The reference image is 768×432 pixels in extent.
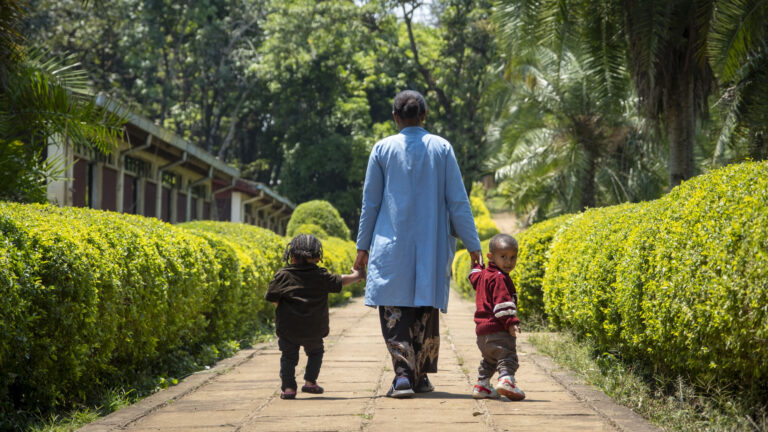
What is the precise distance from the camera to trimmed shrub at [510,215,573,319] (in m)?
10.2

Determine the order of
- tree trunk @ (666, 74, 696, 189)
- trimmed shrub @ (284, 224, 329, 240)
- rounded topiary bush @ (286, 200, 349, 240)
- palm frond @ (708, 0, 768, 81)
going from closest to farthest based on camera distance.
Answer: palm frond @ (708, 0, 768, 81) → tree trunk @ (666, 74, 696, 189) → trimmed shrub @ (284, 224, 329, 240) → rounded topiary bush @ (286, 200, 349, 240)

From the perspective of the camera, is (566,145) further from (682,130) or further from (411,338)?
(411,338)

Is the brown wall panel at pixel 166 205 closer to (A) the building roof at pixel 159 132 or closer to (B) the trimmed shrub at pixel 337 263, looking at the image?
(A) the building roof at pixel 159 132

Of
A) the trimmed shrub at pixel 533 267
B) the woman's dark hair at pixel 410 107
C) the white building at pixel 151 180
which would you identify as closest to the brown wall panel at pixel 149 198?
the white building at pixel 151 180

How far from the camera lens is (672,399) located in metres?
4.52

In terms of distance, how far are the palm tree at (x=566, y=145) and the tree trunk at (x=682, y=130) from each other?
8922 mm

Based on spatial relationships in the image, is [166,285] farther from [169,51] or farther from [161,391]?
[169,51]

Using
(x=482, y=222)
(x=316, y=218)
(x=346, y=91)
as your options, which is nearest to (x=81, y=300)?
(x=316, y=218)

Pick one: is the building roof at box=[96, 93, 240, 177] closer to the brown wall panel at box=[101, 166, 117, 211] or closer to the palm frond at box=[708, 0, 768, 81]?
the brown wall panel at box=[101, 166, 117, 211]

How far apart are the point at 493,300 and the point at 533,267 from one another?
17.4 ft

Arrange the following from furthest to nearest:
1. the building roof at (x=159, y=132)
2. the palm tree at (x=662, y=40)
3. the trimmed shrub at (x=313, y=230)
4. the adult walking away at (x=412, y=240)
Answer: the trimmed shrub at (x=313, y=230) < the palm tree at (x=662, y=40) < the building roof at (x=159, y=132) < the adult walking away at (x=412, y=240)

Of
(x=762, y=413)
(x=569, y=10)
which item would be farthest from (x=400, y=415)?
(x=569, y=10)

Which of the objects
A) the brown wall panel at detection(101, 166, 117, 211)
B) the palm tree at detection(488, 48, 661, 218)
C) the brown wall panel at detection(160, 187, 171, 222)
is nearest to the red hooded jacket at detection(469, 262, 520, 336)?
the brown wall panel at detection(101, 166, 117, 211)

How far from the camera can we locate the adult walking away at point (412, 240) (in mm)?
5238
